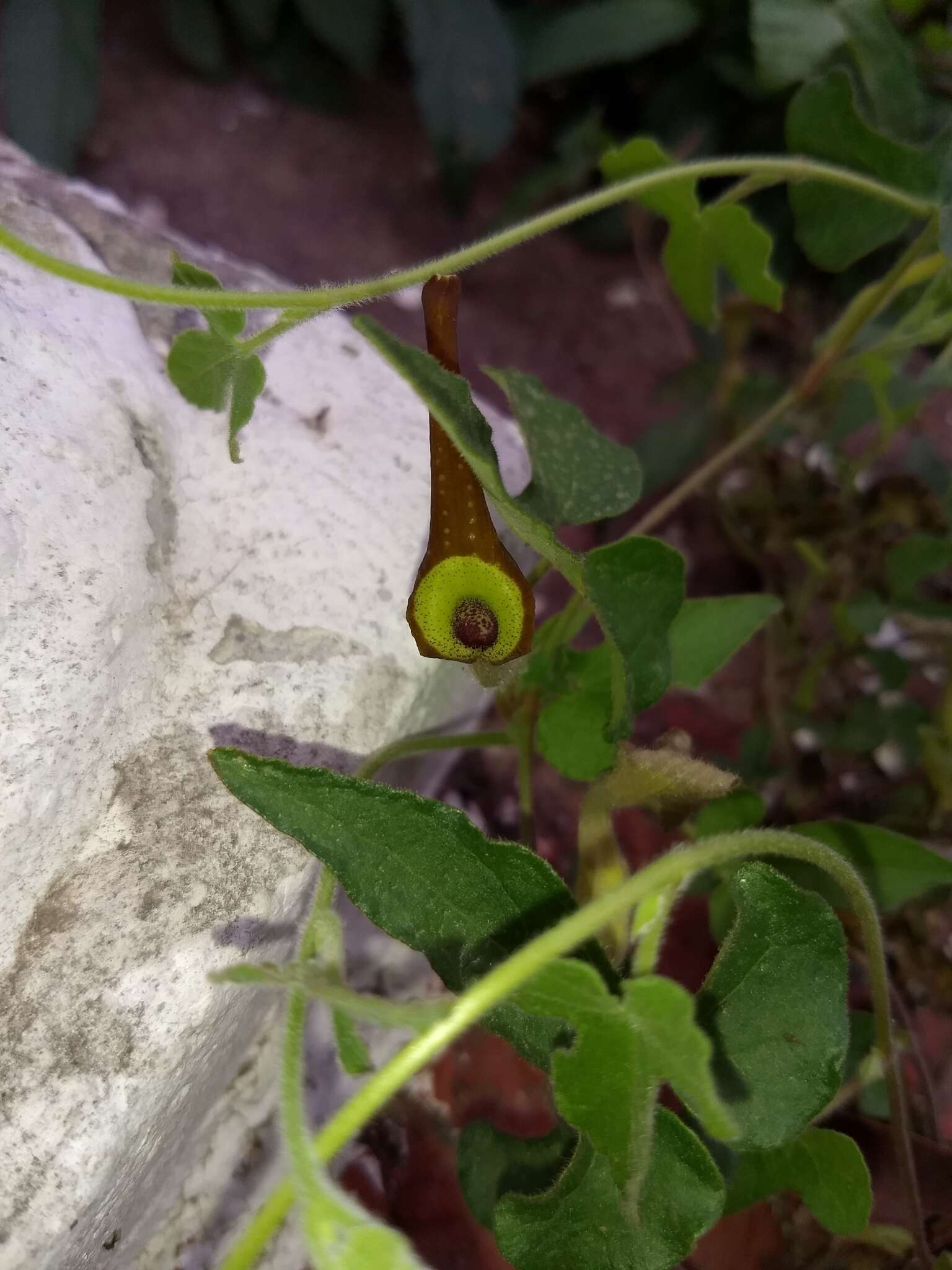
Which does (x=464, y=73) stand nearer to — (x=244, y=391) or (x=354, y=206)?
(x=354, y=206)

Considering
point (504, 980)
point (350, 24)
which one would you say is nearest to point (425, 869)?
point (504, 980)

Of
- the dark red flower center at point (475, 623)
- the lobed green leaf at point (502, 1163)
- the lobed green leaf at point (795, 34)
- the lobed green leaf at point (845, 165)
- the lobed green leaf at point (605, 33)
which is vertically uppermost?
the lobed green leaf at point (605, 33)

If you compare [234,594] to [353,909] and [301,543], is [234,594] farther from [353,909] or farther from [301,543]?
[353,909]

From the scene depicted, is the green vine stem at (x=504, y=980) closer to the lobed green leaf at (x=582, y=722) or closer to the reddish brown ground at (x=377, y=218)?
the lobed green leaf at (x=582, y=722)

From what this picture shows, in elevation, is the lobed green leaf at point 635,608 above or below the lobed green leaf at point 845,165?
below

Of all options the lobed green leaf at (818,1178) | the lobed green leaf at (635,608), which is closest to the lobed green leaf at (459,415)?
the lobed green leaf at (635,608)
